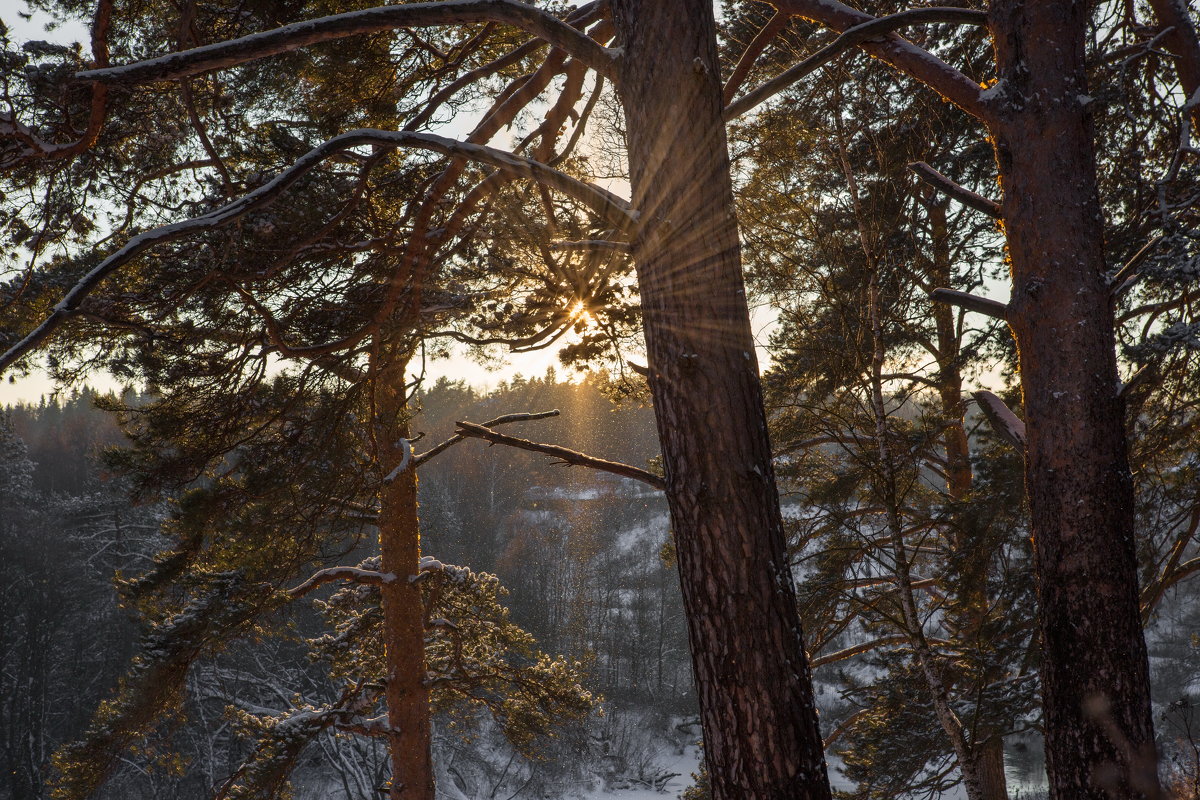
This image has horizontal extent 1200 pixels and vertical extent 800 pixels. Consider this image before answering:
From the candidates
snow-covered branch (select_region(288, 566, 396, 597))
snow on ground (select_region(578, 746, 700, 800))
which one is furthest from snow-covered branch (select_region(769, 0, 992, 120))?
snow on ground (select_region(578, 746, 700, 800))

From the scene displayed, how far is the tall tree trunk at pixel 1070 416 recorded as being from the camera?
2400mm

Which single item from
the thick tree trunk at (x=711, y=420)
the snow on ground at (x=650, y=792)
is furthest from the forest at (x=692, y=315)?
the snow on ground at (x=650, y=792)

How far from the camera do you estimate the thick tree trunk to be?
82.0 inches

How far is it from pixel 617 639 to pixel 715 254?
31.6 meters

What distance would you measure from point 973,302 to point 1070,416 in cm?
60

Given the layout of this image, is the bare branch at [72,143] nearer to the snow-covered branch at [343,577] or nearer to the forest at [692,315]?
the forest at [692,315]

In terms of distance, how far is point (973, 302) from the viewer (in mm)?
2910

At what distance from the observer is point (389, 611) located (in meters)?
6.84

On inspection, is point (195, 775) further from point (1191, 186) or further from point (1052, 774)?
point (1191, 186)

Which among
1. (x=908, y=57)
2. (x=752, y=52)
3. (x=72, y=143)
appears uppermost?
(x=72, y=143)

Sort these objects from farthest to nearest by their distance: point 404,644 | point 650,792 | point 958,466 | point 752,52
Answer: point 650,792
point 958,466
point 404,644
point 752,52

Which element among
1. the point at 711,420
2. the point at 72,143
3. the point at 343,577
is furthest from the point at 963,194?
the point at 343,577

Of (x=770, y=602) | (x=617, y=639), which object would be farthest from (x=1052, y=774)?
(x=617, y=639)

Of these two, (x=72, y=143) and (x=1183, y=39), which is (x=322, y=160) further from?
(x=1183, y=39)
